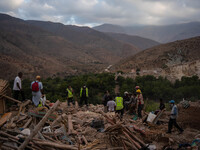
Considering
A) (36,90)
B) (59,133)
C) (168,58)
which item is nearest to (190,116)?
(59,133)

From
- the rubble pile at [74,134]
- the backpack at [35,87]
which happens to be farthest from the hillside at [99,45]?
the rubble pile at [74,134]

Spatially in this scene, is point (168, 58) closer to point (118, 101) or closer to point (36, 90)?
point (118, 101)

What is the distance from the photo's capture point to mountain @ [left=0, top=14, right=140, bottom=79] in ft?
152

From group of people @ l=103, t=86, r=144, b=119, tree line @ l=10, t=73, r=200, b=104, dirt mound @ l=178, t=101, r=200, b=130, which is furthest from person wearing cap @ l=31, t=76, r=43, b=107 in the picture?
tree line @ l=10, t=73, r=200, b=104

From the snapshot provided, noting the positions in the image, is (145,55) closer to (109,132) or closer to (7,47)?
(7,47)

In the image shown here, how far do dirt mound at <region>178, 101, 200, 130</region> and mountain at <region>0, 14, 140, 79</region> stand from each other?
116 ft

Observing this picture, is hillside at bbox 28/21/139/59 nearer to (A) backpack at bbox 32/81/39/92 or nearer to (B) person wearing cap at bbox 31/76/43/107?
(B) person wearing cap at bbox 31/76/43/107

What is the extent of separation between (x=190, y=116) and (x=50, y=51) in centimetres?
7720

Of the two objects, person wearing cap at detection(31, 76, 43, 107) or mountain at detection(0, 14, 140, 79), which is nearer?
person wearing cap at detection(31, 76, 43, 107)

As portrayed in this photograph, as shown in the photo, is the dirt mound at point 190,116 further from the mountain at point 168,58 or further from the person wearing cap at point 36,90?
the mountain at point 168,58

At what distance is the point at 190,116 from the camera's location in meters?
9.01

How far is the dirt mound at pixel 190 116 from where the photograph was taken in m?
8.82

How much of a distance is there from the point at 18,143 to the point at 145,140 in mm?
4549

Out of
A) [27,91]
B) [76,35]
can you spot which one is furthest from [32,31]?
[27,91]
